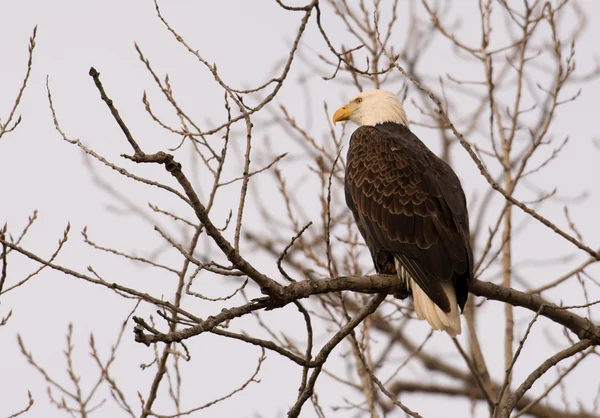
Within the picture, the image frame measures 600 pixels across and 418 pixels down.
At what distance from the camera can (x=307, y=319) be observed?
409 cm

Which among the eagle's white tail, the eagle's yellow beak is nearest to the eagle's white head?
the eagle's yellow beak

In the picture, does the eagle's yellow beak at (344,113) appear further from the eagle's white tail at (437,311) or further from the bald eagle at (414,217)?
the eagle's white tail at (437,311)

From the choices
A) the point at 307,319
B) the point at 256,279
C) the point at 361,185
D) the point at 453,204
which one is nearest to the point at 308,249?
the point at 361,185

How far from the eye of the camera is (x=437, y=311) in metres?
5.05

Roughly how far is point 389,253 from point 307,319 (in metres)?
1.53

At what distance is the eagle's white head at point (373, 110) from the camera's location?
6.77 meters

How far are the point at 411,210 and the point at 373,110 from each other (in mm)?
1535

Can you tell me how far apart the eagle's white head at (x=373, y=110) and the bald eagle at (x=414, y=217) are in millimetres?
464

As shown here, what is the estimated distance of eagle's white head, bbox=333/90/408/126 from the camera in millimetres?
6773

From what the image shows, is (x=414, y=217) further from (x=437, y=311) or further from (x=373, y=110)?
(x=373, y=110)

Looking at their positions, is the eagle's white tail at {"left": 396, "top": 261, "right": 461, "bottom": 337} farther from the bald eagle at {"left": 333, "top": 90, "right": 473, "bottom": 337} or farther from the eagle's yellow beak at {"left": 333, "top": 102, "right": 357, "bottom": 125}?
the eagle's yellow beak at {"left": 333, "top": 102, "right": 357, "bottom": 125}

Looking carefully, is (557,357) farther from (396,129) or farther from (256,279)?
(396,129)

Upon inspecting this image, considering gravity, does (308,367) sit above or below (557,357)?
below

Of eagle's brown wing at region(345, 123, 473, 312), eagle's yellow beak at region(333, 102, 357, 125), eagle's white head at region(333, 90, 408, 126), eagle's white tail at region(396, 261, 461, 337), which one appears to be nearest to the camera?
eagle's white tail at region(396, 261, 461, 337)
